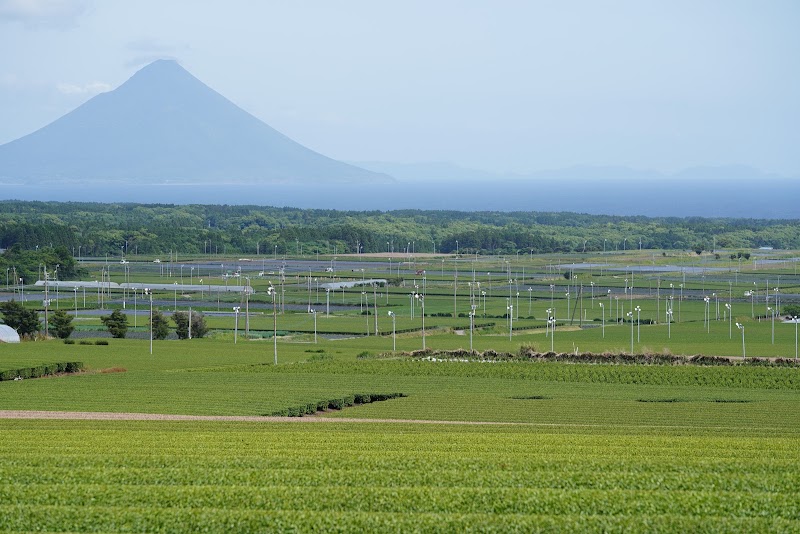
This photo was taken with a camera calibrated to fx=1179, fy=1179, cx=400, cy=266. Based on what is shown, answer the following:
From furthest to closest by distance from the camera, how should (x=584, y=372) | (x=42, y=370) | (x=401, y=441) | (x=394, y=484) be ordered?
1. (x=584, y=372)
2. (x=42, y=370)
3. (x=401, y=441)
4. (x=394, y=484)

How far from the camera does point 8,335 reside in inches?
2633

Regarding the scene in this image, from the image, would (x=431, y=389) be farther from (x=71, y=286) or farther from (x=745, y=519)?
(x=71, y=286)

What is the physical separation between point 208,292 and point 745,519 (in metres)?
94.8

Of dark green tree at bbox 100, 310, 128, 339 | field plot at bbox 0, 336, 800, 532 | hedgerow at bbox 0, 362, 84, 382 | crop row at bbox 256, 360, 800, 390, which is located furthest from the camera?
dark green tree at bbox 100, 310, 128, 339

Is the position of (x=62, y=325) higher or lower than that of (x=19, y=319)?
lower

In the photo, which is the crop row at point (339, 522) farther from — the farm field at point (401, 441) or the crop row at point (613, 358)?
the crop row at point (613, 358)

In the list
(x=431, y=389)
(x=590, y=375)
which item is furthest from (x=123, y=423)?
(x=590, y=375)

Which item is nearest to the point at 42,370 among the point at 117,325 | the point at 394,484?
the point at 117,325

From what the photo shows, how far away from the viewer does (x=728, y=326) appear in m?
82.4

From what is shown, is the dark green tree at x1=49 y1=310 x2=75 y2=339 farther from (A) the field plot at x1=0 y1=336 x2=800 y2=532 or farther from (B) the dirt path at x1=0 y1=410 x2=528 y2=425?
(B) the dirt path at x1=0 y1=410 x2=528 y2=425

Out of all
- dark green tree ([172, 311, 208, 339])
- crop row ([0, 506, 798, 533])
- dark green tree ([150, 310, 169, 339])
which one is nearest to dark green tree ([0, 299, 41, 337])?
dark green tree ([150, 310, 169, 339])

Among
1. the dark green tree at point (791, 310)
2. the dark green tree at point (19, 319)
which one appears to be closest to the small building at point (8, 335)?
the dark green tree at point (19, 319)

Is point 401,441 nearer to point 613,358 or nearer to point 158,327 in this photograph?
point 613,358

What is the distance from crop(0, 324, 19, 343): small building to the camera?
217 feet
